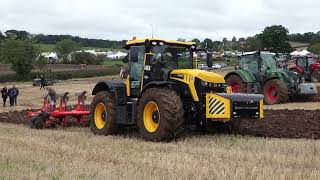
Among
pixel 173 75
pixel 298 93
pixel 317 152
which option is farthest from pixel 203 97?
pixel 298 93

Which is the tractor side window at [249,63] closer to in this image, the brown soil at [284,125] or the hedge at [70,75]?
the brown soil at [284,125]

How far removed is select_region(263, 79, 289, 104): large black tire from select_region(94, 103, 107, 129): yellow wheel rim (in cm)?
1052

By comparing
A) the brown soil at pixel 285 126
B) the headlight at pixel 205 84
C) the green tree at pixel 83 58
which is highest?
the green tree at pixel 83 58

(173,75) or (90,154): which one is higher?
(173,75)

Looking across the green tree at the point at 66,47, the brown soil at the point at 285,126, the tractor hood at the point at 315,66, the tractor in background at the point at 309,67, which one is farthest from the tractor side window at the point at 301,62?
the green tree at the point at 66,47

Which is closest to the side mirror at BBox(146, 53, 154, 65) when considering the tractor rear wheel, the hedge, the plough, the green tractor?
the plough

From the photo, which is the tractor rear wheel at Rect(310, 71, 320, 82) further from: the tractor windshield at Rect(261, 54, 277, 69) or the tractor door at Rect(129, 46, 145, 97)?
the tractor door at Rect(129, 46, 145, 97)

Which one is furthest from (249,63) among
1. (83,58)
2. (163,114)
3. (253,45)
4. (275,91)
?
(83,58)

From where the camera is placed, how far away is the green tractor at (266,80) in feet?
75.0

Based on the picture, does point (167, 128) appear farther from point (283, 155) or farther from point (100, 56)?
point (100, 56)

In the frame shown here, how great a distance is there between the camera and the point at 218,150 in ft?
33.1

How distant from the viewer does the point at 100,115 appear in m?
14.2

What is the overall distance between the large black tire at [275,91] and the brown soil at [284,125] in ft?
17.2

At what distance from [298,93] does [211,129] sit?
1069cm
